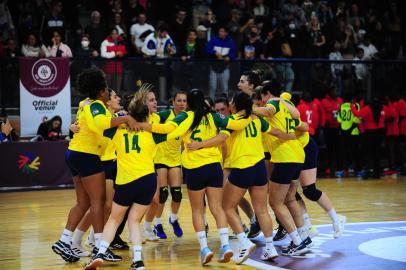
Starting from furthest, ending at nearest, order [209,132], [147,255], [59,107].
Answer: [59,107], [147,255], [209,132]

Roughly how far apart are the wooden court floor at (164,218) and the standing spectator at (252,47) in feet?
11.7

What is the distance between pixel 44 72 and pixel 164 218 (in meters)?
5.49

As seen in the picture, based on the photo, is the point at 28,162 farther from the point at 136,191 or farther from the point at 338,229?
the point at 136,191

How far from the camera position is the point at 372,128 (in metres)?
19.3

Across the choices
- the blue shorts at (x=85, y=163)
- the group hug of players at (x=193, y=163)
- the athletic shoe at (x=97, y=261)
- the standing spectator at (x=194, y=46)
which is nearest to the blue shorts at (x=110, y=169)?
the group hug of players at (x=193, y=163)

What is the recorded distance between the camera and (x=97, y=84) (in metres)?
8.69

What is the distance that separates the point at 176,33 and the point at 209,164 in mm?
10829

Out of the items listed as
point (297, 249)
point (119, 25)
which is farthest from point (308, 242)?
point (119, 25)

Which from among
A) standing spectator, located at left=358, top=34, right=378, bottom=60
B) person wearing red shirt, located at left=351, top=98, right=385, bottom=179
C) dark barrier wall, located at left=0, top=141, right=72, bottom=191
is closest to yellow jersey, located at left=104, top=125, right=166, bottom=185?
dark barrier wall, located at left=0, top=141, right=72, bottom=191

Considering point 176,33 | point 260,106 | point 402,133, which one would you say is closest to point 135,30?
point 176,33

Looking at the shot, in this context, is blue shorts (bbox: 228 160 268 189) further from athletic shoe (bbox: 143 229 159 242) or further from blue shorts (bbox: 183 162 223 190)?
athletic shoe (bbox: 143 229 159 242)

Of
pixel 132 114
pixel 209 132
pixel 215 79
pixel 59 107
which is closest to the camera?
pixel 132 114

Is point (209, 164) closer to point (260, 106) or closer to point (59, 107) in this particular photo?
point (260, 106)

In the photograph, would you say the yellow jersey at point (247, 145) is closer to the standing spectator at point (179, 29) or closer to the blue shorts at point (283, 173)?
the blue shorts at point (283, 173)
